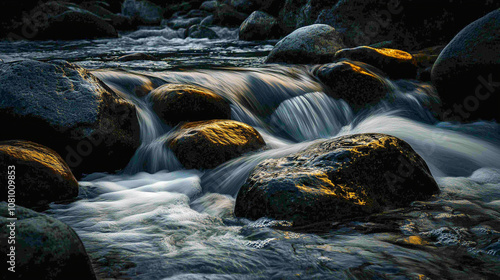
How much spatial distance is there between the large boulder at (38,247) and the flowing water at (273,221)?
481 mm

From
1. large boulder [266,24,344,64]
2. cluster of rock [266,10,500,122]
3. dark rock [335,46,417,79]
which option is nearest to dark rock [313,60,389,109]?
cluster of rock [266,10,500,122]

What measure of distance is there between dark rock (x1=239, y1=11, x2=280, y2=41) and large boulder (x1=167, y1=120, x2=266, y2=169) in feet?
37.1

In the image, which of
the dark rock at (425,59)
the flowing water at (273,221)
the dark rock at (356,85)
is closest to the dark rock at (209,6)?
the dark rock at (425,59)

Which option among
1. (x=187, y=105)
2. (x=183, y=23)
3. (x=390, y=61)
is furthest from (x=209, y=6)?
(x=187, y=105)

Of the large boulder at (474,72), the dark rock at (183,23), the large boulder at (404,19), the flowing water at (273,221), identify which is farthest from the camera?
the dark rock at (183,23)

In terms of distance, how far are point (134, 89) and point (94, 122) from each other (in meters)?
1.64

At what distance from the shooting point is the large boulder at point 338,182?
2.85 metres

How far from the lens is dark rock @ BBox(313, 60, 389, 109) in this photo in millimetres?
6457

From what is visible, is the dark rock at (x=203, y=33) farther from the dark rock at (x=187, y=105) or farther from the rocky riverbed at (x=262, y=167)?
the dark rock at (x=187, y=105)

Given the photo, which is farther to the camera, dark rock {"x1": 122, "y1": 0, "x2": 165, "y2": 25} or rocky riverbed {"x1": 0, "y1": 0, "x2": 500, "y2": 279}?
dark rock {"x1": 122, "y1": 0, "x2": 165, "y2": 25}

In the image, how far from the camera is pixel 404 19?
977cm

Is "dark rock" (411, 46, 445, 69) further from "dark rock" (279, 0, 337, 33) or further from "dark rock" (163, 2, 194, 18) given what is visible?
"dark rock" (163, 2, 194, 18)

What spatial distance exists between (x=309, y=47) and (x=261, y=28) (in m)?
7.46

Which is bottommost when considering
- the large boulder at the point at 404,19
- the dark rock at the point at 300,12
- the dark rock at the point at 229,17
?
the large boulder at the point at 404,19
